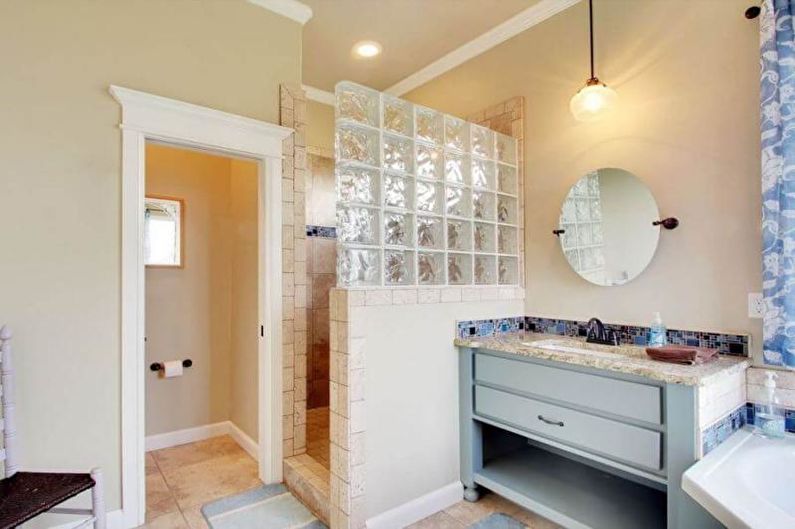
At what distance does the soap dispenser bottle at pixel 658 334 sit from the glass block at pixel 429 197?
1195mm

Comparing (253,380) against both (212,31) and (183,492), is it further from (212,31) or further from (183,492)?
(212,31)

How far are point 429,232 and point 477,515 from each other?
4.84 feet

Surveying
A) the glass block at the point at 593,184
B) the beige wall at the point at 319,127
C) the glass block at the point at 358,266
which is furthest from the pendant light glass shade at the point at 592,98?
the beige wall at the point at 319,127

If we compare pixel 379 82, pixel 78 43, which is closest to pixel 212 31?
pixel 78 43

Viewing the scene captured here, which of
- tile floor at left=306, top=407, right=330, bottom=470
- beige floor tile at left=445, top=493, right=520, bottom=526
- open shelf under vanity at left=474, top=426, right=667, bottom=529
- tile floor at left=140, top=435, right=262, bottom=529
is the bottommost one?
tile floor at left=140, top=435, right=262, bottom=529

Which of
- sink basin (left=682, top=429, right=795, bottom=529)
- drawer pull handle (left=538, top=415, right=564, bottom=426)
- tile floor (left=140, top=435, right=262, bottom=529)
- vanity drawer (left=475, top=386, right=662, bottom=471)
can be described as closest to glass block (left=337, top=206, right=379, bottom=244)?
vanity drawer (left=475, top=386, right=662, bottom=471)

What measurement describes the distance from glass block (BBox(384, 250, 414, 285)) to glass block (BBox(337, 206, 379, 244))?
12 centimetres

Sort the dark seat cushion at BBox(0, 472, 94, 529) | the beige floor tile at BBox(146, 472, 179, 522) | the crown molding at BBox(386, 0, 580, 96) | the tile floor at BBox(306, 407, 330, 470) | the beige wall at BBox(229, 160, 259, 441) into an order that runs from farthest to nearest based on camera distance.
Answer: the beige wall at BBox(229, 160, 259, 441)
the tile floor at BBox(306, 407, 330, 470)
the crown molding at BBox(386, 0, 580, 96)
the beige floor tile at BBox(146, 472, 179, 522)
the dark seat cushion at BBox(0, 472, 94, 529)

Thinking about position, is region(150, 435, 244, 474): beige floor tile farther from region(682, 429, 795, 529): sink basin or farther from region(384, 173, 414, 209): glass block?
region(682, 429, 795, 529): sink basin

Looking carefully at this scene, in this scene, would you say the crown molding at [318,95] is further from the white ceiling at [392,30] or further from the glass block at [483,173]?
the glass block at [483,173]

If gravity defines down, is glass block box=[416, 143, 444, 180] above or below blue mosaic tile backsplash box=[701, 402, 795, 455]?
above

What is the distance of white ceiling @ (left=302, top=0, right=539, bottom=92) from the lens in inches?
105

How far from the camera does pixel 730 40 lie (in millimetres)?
1944

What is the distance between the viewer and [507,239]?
2707 mm
